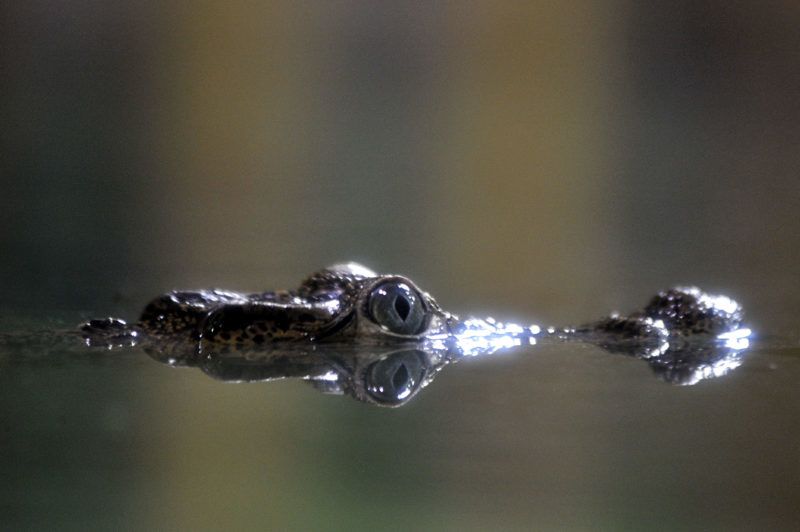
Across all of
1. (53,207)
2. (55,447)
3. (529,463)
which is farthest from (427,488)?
(53,207)

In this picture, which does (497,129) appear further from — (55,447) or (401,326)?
(55,447)

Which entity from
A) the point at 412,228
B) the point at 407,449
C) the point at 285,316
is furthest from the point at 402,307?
the point at 412,228

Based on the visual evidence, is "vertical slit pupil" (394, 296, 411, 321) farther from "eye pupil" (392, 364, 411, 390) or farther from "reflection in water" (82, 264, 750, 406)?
"eye pupil" (392, 364, 411, 390)

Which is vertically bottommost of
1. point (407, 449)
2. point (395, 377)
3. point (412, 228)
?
point (407, 449)

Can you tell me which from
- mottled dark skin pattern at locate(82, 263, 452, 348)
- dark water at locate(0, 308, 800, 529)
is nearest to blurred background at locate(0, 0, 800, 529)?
dark water at locate(0, 308, 800, 529)

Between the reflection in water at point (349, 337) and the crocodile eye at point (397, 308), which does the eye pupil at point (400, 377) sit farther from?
the crocodile eye at point (397, 308)

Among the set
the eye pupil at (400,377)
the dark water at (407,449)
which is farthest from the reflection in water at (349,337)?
the dark water at (407,449)

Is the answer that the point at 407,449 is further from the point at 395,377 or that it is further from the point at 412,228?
the point at 412,228
